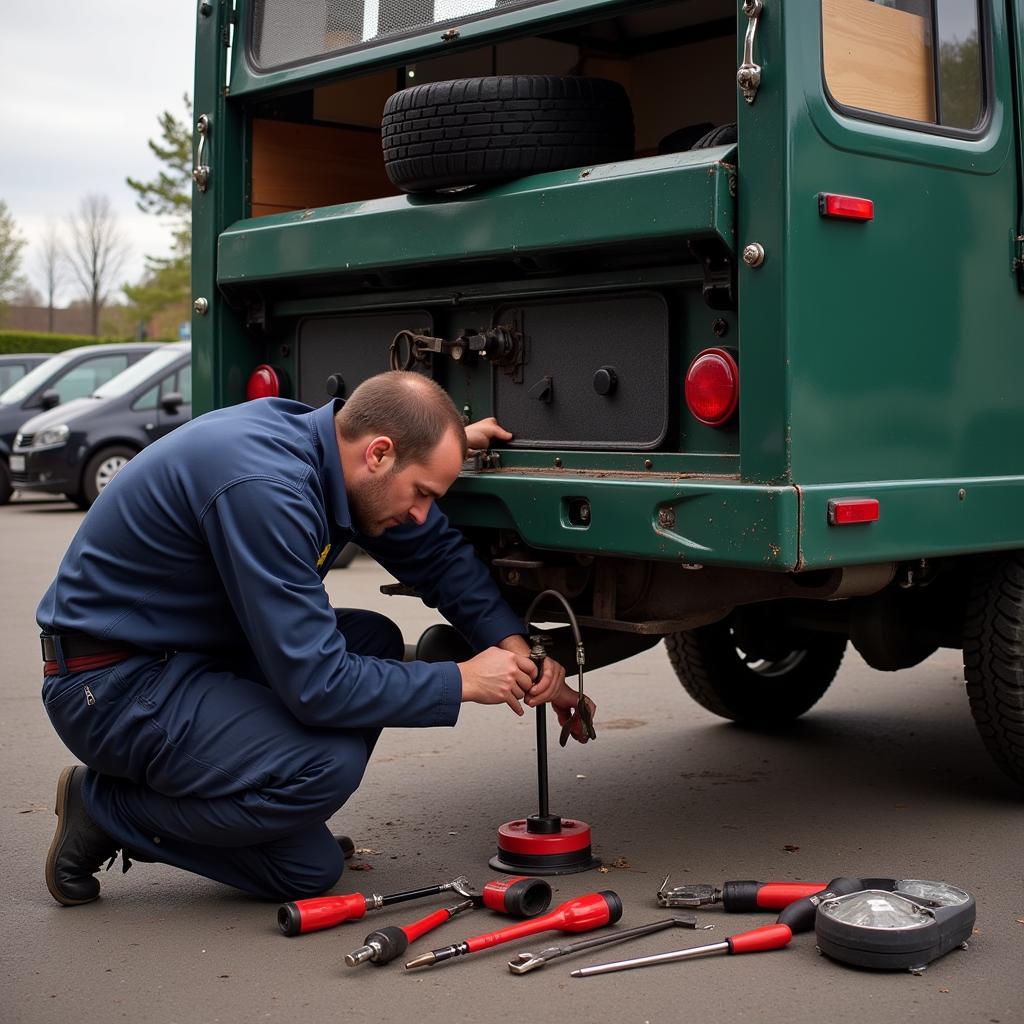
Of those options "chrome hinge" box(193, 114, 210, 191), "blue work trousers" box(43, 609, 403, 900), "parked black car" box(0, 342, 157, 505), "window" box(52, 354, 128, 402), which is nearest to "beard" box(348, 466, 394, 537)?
"blue work trousers" box(43, 609, 403, 900)

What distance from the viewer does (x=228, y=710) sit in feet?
10.6

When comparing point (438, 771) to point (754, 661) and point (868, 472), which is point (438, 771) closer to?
point (754, 661)

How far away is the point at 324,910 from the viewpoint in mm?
3131

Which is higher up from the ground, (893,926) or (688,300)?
(688,300)

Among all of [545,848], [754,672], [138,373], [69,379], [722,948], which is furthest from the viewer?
[69,379]

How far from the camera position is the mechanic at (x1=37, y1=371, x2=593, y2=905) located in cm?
315

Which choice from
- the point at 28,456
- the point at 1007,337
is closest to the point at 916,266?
the point at 1007,337

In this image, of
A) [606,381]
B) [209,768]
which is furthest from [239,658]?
[606,381]

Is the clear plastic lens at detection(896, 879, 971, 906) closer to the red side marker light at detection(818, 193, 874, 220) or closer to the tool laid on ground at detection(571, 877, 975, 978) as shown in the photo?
the tool laid on ground at detection(571, 877, 975, 978)

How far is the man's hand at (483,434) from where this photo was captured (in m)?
3.89

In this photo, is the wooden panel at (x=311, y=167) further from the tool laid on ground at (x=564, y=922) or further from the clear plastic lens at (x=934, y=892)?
the clear plastic lens at (x=934, y=892)

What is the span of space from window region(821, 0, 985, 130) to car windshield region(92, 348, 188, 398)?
1067 centimetres

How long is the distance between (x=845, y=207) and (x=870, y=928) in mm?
1555

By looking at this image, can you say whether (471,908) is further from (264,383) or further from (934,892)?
(264,383)
